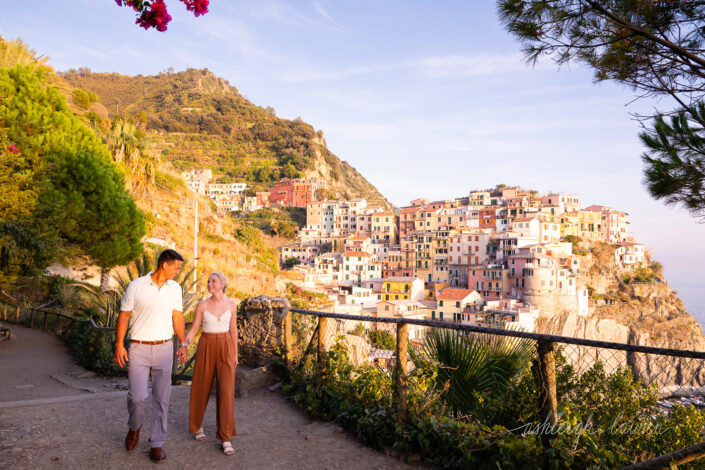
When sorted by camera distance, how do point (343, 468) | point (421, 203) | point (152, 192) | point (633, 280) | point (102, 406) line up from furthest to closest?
point (421, 203), point (633, 280), point (152, 192), point (102, 406), point (343, 468)

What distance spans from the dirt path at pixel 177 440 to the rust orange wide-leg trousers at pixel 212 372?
0.88ft

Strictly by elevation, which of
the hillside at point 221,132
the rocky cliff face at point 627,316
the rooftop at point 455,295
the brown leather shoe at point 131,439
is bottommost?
the rocky cliff face at point 627,316

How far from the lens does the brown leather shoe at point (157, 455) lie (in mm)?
3539

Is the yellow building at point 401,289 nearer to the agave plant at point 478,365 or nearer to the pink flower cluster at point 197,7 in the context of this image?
the agave plant at point 478,365

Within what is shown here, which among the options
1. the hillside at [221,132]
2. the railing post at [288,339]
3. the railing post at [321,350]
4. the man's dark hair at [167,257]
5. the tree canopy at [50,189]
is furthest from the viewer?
the hillside at [221,132]

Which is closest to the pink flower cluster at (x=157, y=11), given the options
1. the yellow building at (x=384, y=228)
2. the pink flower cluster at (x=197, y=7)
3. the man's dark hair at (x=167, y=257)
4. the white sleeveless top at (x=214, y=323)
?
the pink flower cluster at (x=197, y=7)

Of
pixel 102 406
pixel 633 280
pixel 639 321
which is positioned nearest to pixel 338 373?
pixel 102 406

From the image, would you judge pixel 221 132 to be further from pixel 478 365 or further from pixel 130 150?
pixel 478 365

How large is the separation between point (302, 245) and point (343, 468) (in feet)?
242

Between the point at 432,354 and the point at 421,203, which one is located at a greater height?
the point at 421,203

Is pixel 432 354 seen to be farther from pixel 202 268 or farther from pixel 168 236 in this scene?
pixel 168 236

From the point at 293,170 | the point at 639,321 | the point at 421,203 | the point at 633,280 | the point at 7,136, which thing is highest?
the point at 293,170

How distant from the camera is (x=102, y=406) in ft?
16.9

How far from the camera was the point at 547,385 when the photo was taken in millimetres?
3100
